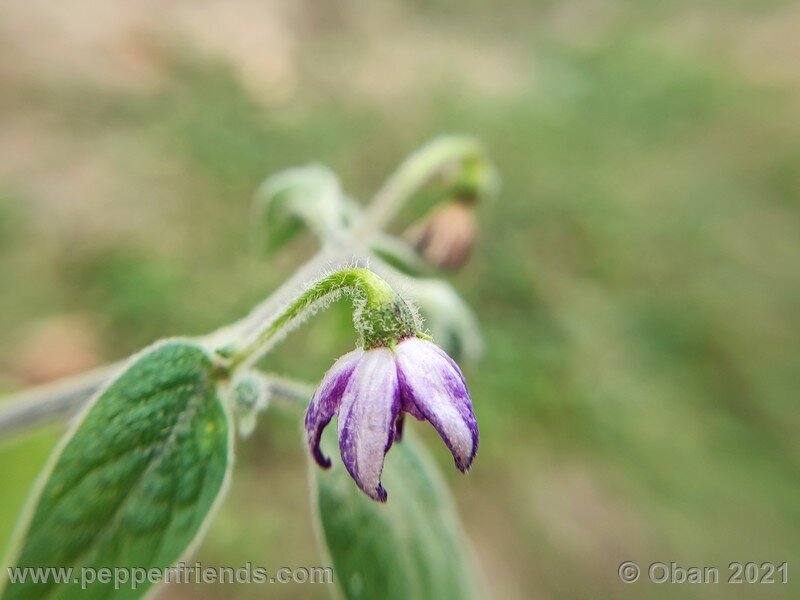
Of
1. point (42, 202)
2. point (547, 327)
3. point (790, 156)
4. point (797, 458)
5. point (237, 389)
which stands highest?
point (790, 156)

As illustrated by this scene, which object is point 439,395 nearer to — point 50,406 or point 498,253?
point 50,406

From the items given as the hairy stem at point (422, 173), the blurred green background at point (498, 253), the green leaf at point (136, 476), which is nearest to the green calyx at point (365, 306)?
the green leaf at point (136, 476)

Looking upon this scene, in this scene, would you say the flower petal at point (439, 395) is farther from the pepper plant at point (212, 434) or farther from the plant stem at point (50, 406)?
the plant stem at point (50, 406)

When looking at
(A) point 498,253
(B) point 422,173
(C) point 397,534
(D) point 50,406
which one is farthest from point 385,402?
(A) point 498,253

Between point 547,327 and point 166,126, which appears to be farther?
point 166,126

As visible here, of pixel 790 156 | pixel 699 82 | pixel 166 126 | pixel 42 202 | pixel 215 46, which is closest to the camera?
pixel 42 202

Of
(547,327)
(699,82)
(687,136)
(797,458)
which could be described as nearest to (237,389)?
(547,327)

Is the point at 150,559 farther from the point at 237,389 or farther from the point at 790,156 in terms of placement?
the point at 790,156

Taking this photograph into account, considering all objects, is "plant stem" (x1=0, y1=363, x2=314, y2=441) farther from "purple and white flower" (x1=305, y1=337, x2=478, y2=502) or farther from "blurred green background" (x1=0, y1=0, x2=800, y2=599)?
"blurred green background" (x1=0, y1=0, x2=800, y2=599)
